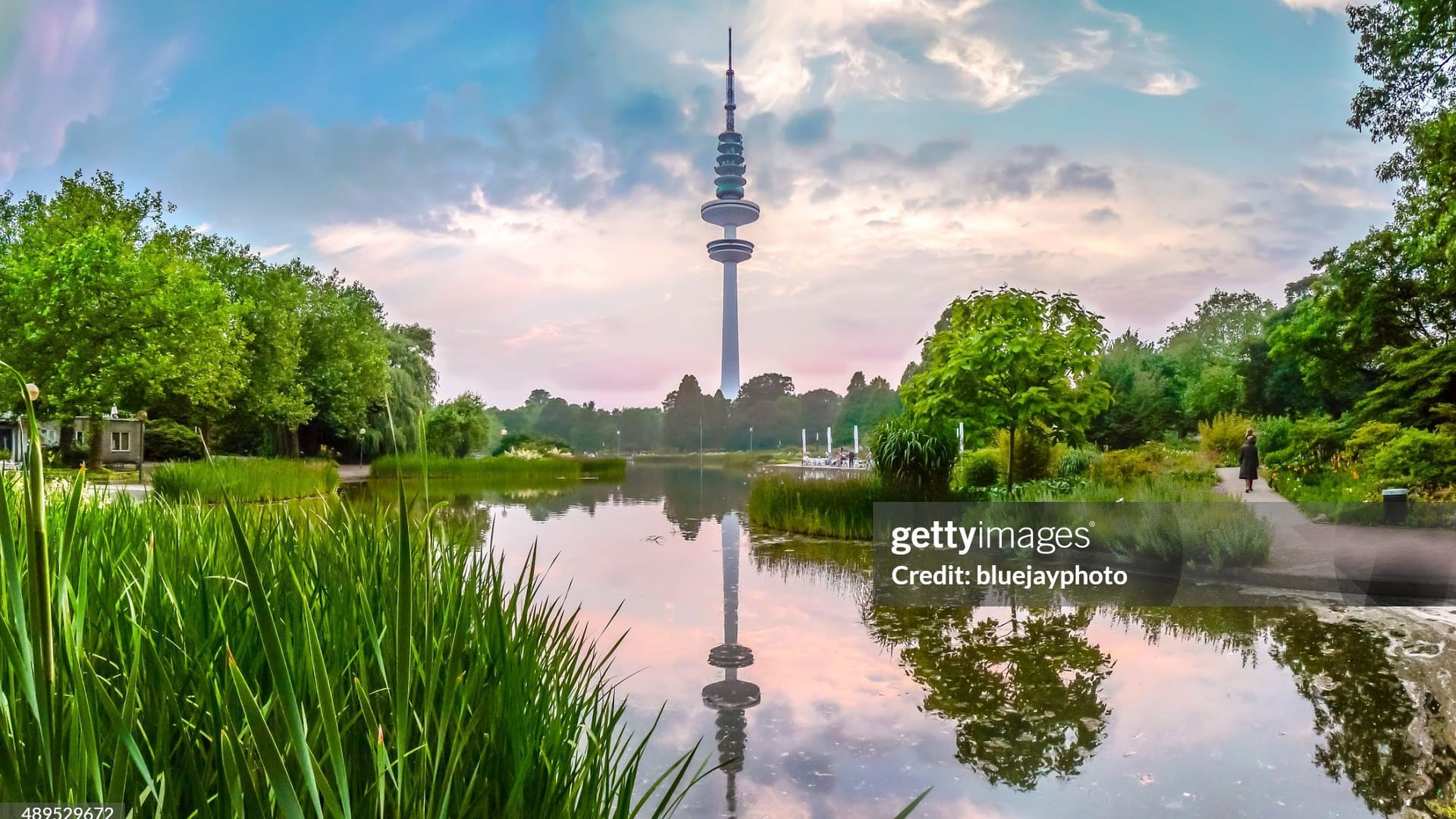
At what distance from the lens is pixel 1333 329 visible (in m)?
23.7

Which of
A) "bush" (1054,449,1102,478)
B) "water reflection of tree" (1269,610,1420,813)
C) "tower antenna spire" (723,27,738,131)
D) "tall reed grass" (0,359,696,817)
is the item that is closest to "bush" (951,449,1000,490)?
"bush" (1054,449,1102,478)

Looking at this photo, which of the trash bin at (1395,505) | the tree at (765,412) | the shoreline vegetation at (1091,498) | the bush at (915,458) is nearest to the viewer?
the shoreline vegetation at (1091,498)

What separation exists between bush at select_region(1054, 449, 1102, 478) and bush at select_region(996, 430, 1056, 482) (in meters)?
0.40

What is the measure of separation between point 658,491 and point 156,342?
45.1 feet

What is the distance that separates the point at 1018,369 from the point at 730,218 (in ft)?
313

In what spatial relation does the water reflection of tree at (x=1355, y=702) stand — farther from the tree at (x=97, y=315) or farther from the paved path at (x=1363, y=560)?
the tree at (x=97, y=315)

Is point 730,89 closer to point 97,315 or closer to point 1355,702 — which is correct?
point 97,315

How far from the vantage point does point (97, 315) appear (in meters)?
19.7

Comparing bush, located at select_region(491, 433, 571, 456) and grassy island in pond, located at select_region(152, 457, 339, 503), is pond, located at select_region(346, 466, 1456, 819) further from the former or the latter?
bush, located at select_region(491, 433, 571, 456)

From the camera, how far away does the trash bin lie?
11.1 metres

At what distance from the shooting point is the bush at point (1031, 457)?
16891 mm

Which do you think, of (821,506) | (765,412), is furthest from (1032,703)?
(765,412)

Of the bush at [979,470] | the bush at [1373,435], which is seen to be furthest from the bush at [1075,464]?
the bush at [1373,435]

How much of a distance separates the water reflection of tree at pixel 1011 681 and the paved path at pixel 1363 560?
247 centimetres
